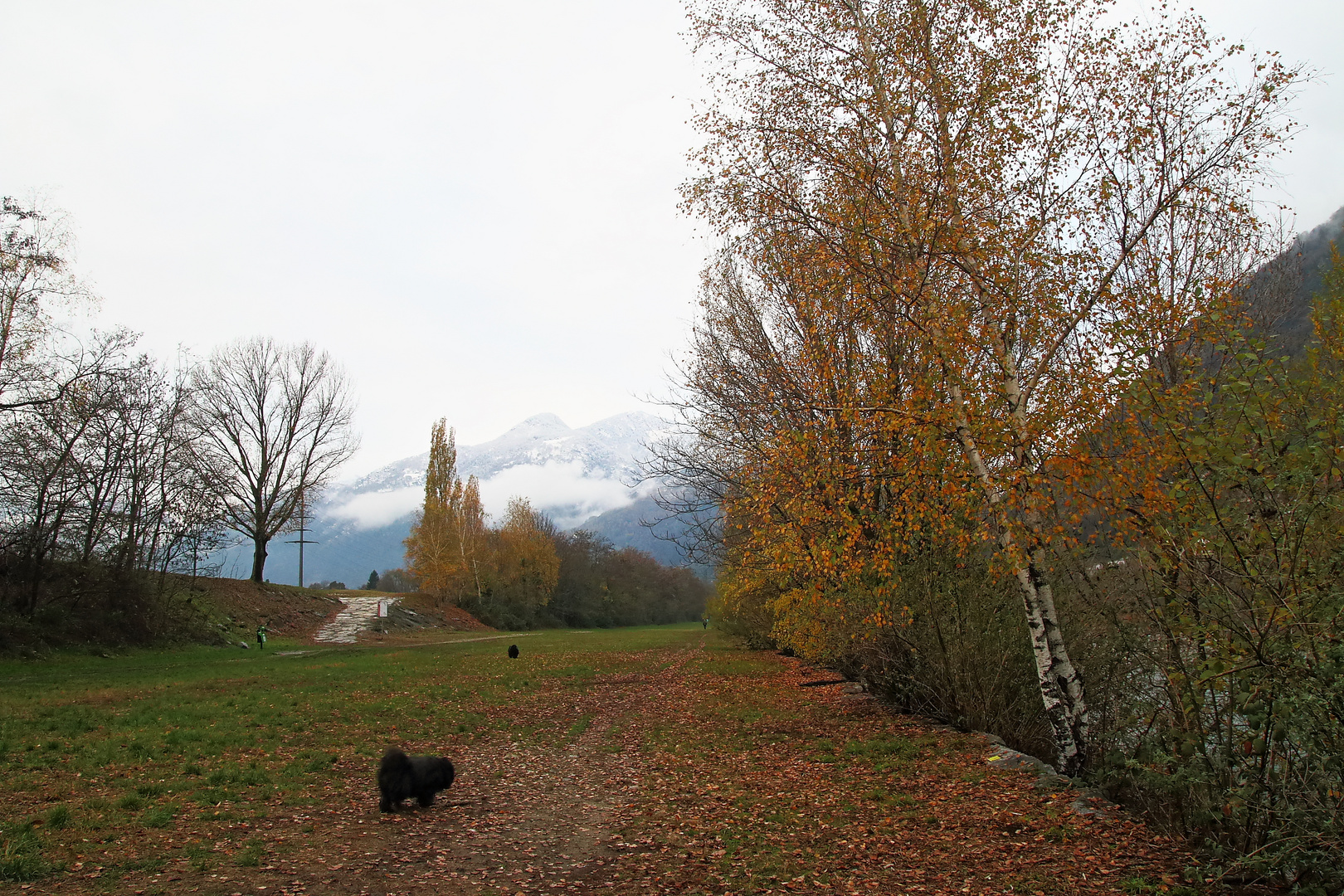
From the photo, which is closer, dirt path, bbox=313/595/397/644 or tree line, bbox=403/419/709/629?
dirt path, bbox=313/595/397/644

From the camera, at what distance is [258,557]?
4022cm

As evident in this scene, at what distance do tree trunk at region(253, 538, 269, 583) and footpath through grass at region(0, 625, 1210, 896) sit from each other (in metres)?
27.0

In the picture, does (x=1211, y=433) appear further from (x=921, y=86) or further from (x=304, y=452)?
(x=304, y=452)

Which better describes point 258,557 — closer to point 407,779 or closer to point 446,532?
point 446,532

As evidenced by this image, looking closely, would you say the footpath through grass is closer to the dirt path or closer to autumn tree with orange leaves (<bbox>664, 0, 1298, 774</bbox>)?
autumn tree with orange leaves (<bbox>664, 0, 1298, 774</bbox>)

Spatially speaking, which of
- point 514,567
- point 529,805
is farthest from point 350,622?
point 529,805

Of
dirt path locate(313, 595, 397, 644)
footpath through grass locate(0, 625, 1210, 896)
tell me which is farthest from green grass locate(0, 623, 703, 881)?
dirt path locate(313, 595, 397, 644)

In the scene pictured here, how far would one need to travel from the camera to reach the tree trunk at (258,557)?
40.2 metres

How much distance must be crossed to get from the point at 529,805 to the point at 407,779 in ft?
4.51

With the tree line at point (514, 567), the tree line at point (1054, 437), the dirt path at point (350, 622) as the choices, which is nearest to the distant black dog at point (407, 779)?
the tree line at point (1054, 437)

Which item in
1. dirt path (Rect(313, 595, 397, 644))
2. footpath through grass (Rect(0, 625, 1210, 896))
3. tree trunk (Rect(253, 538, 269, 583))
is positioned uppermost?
tree trunk (Rect(253, 538, 269, 583))

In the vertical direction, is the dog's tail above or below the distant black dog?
above

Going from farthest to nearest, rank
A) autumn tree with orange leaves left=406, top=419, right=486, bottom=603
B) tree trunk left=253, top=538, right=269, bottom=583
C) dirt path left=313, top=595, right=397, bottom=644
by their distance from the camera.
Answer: autumn tree with orange leaves left=406, top=419, right=486, bottom=603, tree trunk left=253, top=538, right=269, bottom=583, dirt path left=313, top=595, right=397, bottom=644

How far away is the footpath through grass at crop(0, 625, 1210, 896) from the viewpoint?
578 cm
